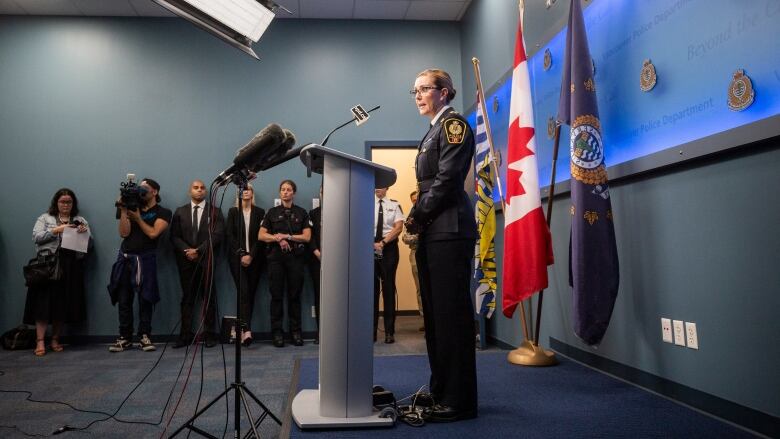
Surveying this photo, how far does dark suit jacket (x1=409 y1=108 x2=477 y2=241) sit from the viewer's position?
179 cm

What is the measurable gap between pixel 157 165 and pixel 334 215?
4.02 metres

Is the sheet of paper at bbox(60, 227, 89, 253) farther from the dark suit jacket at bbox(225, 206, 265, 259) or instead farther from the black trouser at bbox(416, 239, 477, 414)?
the black trouser at bbox(416, 239, 477, 414)

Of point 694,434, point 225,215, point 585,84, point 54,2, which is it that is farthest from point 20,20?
point 694,434

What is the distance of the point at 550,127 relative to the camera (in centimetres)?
320

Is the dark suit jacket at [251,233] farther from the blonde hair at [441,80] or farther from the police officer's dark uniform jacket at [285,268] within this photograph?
the blonde hair at [441,80]

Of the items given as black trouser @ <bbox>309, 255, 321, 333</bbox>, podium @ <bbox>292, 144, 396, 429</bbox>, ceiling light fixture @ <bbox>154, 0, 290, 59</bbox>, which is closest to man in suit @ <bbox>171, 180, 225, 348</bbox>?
black trouser @ <bbox>309, 255, 321, 333</bbox>

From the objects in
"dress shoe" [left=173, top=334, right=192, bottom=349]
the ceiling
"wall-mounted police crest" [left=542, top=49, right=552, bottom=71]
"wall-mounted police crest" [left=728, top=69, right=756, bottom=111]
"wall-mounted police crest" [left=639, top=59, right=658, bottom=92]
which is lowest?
"dress shoe" [left=173, top=334, right=192, bottom=349]

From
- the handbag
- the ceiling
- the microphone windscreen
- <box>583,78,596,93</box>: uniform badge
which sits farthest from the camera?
the ceiling

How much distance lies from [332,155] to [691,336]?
65.4 inches

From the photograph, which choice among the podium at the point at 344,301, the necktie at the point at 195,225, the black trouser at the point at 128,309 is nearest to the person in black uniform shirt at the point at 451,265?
the podium at the point at 344,301

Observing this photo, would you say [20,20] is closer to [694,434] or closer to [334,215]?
[334,215]

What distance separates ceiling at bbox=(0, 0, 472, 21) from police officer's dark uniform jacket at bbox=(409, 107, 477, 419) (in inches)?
144

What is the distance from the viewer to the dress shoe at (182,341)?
14.2ft

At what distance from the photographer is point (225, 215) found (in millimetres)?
4918
